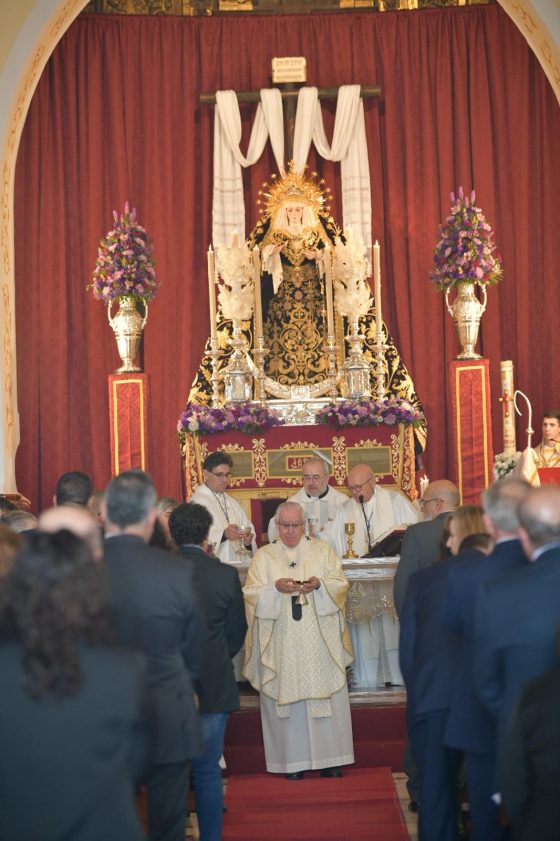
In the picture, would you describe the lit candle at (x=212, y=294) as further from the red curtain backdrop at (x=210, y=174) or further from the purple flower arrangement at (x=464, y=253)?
the purple flower arrangement at (x=464, y=253)

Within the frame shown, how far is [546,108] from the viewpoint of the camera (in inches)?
563

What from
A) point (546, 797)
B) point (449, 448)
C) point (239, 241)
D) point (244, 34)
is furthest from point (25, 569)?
point (244, 34)

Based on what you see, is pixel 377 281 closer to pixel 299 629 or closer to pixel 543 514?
pixel 299 629

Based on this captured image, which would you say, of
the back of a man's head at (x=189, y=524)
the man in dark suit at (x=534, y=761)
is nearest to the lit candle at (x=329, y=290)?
the back of a man's head at (x=189, y=524)

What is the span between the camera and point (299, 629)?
341 inches

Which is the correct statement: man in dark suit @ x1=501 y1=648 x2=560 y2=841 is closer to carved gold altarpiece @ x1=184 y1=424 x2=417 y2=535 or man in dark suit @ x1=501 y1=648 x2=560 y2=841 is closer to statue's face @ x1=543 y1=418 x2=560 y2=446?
carved gold altarpiece @ x1=184 y1=424 x2=417 y2=535

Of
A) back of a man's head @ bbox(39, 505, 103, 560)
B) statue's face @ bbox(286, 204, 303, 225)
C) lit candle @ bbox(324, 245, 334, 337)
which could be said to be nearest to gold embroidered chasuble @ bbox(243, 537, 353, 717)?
lit candle @ bbox(324, 245, 334, 337)

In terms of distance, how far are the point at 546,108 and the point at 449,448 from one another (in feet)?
13.1

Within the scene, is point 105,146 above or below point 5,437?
above

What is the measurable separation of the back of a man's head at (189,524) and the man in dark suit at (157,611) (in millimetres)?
1198

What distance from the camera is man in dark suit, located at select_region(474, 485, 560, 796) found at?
14.5ft

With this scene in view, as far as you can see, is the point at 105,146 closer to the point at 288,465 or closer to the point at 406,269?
the point at 406,269

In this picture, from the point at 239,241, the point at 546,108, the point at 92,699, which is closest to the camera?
the point at 92,699

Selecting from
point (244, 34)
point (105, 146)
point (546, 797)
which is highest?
point (244, 34)
